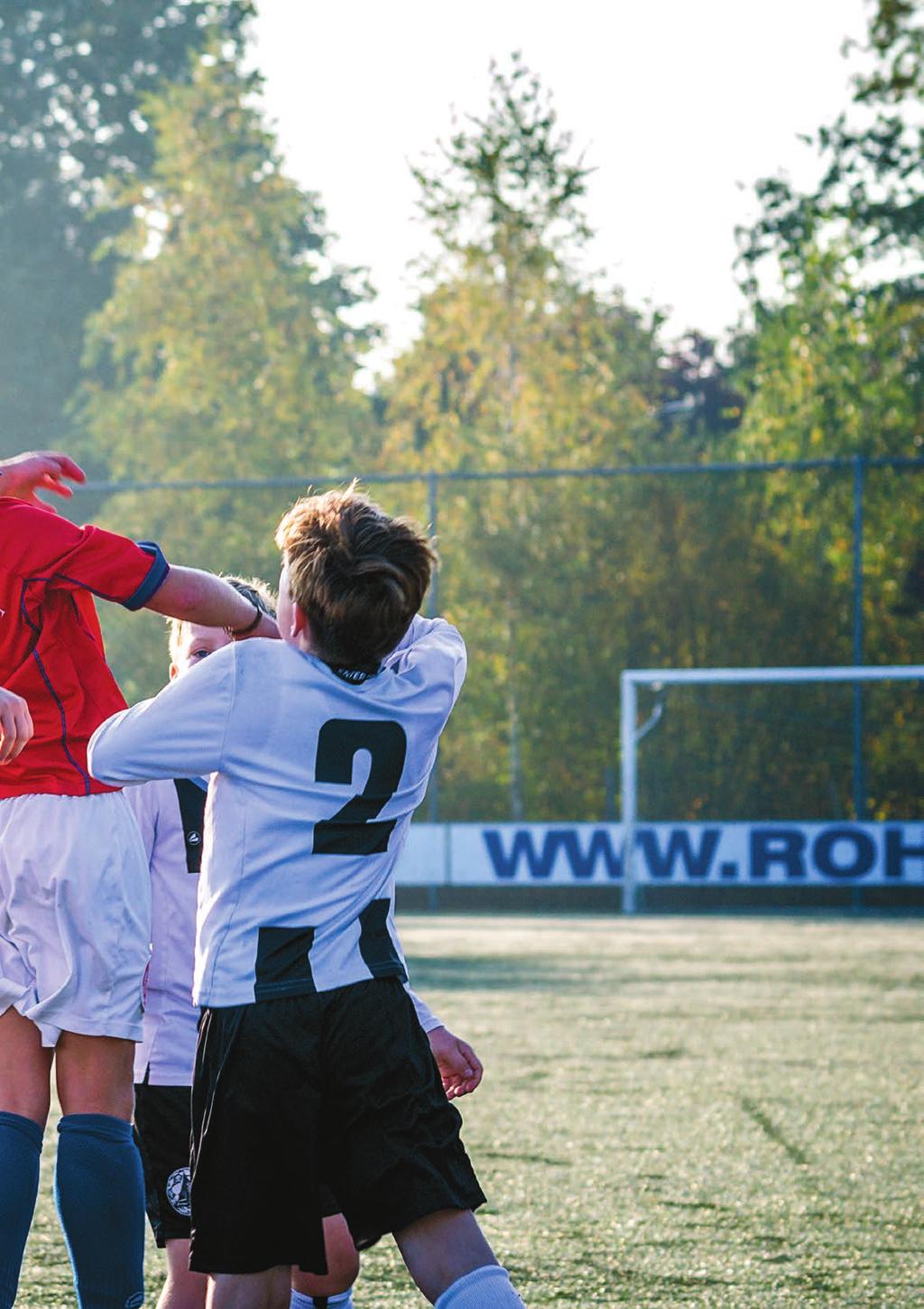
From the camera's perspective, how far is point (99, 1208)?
255 centimetres

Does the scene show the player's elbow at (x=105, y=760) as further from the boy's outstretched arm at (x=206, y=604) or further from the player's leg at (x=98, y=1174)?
the player's leg at (x=98, y=1174)

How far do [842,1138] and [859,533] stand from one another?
11.2 m

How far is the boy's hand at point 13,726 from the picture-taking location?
2.39 m

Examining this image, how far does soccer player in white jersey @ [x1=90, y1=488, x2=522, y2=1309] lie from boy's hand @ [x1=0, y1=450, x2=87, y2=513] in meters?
0.54

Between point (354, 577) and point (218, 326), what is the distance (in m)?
20.8

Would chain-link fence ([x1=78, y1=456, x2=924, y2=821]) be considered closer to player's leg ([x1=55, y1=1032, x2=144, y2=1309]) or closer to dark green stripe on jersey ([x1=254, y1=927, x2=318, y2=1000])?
player's leg ([x1=55, y1=1032, x2=144, y2=1309])

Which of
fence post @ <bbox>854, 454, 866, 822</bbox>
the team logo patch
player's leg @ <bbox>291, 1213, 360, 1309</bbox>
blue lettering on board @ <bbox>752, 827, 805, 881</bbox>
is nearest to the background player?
the team logo patch

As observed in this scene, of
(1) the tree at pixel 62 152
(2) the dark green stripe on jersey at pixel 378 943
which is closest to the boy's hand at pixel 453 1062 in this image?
(2) the dark green stripe on jersey at pixel 378 943

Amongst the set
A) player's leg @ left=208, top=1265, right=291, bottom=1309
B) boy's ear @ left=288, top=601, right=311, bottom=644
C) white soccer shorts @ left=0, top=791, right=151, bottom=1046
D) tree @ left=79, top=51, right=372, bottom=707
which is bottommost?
player's leg @ left=208, top=1265, right=291, bottom=1309

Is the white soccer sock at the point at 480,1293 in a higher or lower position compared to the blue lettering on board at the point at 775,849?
higher

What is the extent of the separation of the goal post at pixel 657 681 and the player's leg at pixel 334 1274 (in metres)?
11.6

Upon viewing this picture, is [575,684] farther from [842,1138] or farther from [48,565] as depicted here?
[48,565]

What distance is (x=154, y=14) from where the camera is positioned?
3394 cm

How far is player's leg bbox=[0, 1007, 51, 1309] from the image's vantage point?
2508 millimetres
